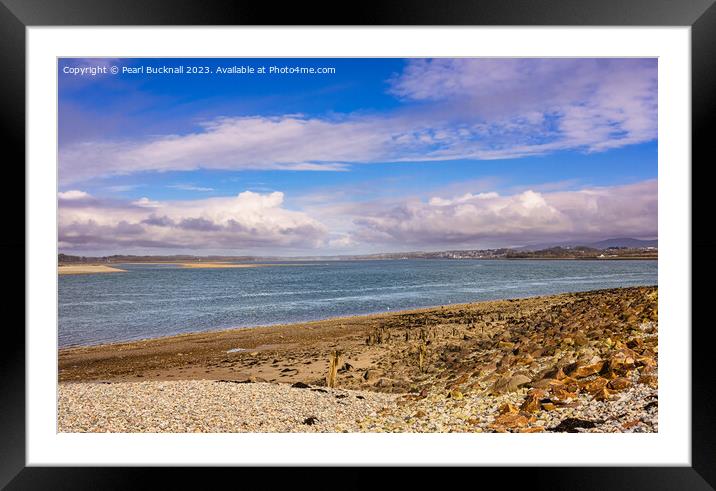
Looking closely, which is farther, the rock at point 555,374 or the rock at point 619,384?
the rock at point 555,374

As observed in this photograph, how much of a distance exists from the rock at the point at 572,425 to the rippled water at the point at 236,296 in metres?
8.90

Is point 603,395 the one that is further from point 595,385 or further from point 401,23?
point 401,23

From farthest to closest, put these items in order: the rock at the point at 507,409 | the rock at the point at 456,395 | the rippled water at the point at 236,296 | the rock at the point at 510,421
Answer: the rippled water at the point at 236,296 → the rock at the point at 456,395 → the rock at the point at 507,409 → the rock at the point at 510,421

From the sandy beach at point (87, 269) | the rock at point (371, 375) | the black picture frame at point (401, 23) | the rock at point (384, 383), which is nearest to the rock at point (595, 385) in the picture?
the black picture frame at point (401, 23)

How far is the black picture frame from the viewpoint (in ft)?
6.87

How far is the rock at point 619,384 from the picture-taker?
2650 millimetres

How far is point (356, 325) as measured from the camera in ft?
31.7

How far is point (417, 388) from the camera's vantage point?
430cm

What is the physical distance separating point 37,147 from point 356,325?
7933mm

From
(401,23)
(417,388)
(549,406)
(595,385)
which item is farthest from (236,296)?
(401,23)

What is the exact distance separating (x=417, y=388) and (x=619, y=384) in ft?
6.61

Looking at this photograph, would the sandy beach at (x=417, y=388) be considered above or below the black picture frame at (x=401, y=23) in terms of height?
below

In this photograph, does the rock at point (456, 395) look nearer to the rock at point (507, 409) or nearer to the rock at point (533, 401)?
the rock at point (507, 409)

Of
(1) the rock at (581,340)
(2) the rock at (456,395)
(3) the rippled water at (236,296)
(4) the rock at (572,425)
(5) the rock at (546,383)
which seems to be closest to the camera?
(4) the rock at (572,425)
